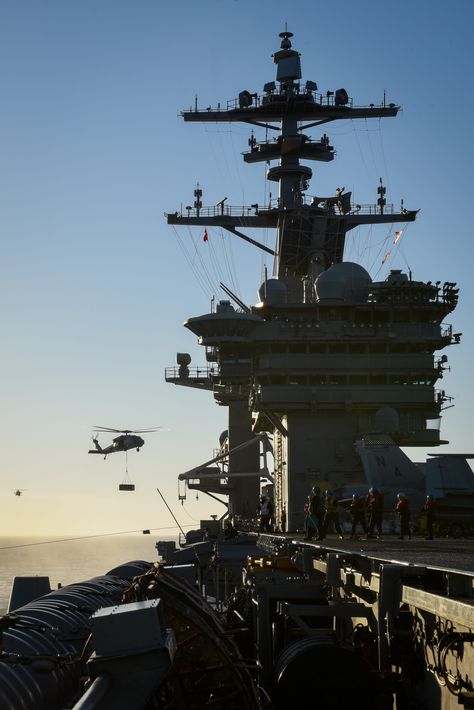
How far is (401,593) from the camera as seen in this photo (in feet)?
44.5

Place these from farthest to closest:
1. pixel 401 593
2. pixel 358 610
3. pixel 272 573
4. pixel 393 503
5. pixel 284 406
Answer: pixel 284 406 → pixel 393 503 → pixel 272 573 → pixel 358 610 → pixel 401 593

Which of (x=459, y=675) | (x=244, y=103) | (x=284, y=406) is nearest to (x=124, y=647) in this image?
(x=459, y=675)

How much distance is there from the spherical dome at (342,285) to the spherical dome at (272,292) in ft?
8.09

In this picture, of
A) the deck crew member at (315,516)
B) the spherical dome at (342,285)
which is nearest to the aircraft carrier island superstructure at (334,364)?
the spherical dome at (342,285)

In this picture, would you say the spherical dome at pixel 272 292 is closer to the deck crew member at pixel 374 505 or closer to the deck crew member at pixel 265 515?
the deck crew member at pixel 265 515

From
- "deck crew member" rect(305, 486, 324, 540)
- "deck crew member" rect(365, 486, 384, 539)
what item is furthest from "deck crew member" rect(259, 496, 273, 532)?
"deck crew member" rect(365, 486, 384, 539)

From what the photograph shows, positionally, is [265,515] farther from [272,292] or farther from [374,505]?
[374,505]

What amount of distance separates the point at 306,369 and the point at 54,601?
3347 cm

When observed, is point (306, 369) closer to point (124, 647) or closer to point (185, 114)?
point (185, 114)

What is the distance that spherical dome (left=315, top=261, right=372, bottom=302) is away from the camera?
168 feet

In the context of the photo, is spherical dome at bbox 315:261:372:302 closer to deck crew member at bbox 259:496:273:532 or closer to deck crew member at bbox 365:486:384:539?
deck crew member at bbox 259:496:273:532

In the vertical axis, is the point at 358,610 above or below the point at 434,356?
below

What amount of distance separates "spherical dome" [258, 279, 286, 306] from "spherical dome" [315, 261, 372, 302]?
8.09ft

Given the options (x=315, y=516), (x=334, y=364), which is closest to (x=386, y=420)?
(x=334, y=364)
